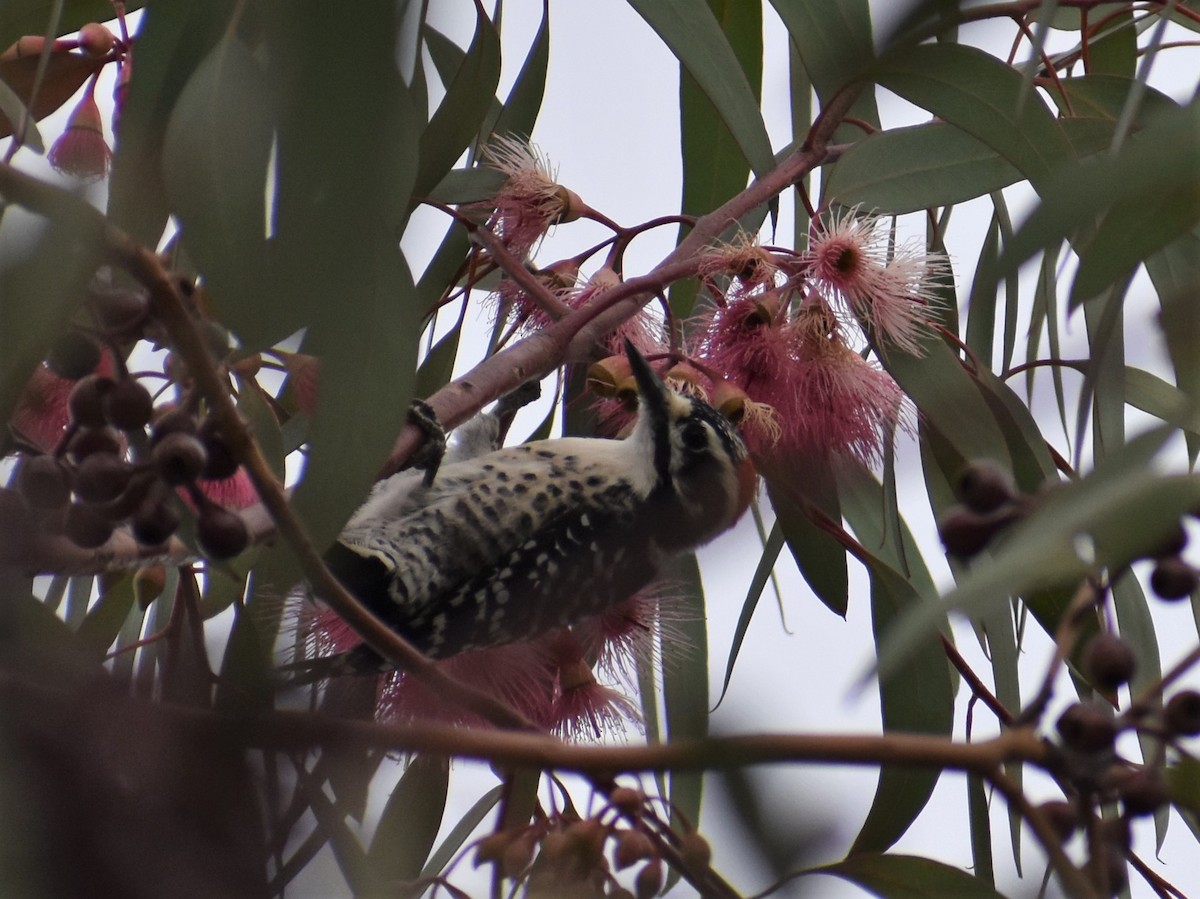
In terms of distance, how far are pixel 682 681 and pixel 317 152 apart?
100 centimetres

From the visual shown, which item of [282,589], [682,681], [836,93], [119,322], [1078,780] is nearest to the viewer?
[1078,780]

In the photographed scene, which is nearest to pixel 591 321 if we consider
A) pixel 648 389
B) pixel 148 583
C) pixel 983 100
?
pixel 648 389

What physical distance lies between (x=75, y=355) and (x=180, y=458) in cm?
14

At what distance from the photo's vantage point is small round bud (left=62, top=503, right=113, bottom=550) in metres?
0.72

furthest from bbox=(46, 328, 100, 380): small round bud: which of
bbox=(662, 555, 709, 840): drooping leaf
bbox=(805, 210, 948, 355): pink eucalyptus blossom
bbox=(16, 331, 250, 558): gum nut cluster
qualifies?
bbox=(662, 555, 709, 840): drooping leaf

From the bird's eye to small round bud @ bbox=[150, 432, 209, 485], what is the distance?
92cm

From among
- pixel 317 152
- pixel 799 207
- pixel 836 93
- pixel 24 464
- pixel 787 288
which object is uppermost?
pixel 799 207

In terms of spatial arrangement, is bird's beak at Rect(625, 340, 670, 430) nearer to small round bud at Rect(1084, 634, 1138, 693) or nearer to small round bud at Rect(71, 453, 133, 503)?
small round bud at Rect(71, 453, 133, 503)

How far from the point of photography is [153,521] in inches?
28.0

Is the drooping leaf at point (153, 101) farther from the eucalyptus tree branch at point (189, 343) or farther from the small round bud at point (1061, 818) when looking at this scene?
the small round bud at point (1061, 818)

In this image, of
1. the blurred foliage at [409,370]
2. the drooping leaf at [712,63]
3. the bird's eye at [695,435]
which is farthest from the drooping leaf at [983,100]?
the bird's eye at [695,435]

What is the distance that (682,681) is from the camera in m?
1.54

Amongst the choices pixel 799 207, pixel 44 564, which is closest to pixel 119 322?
pixel 44 564

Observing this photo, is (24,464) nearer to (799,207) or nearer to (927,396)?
(927,396)
